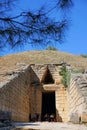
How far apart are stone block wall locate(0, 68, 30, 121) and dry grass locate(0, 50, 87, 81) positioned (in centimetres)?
183

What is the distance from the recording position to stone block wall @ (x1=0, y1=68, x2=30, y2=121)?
1120 cm

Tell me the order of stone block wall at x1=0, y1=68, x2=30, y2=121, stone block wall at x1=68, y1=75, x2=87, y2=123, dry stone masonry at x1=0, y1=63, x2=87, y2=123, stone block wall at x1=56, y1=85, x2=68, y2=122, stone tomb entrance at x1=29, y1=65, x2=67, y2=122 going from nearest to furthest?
stone block wall at x1=68, y1=75, x2=87, y2=123 → stone block wall at x1=0, y1=68, x2=30, y2=121 → dry stone masonry at x1=0, y1=63, x2=87, y2=123 → stone block wall at x1=56, y1=85, x2=68, y2=122 → stone tomb entrance at x1=29, y1=65, x2=67, y2=122

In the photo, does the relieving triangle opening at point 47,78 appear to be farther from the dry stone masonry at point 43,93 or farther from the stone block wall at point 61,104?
the stone block wall at point 61,104

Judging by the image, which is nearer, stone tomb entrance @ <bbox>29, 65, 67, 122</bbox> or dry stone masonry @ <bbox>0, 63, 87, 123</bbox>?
dry stone masonry @ <bbox>0, 63, 87, 123</bbox>

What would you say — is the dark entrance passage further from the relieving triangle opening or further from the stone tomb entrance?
the relieving triangle opening

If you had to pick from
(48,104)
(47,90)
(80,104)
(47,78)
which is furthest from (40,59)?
(80,104)

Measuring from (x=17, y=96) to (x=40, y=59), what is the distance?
7129mm

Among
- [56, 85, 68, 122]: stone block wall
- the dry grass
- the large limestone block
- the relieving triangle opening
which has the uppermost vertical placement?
the dry grass

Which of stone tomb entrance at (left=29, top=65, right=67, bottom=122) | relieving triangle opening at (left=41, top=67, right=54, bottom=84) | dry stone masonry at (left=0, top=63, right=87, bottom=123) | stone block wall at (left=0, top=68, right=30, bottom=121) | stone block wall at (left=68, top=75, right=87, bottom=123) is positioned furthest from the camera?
relieving triangle opening at (left=41, top=67, right=54, bottom=84)

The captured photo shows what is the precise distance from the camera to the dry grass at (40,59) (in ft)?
64.7

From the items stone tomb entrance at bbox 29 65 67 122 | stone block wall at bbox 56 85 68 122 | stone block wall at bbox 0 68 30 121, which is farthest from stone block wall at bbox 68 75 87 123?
stone tomb entrance at bbox 29 65 67 122

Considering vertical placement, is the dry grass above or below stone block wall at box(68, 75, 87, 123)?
above

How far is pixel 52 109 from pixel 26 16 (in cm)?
1660

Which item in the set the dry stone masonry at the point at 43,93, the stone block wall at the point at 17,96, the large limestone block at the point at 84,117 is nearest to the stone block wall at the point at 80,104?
the large limestone block at the point at 84,117
